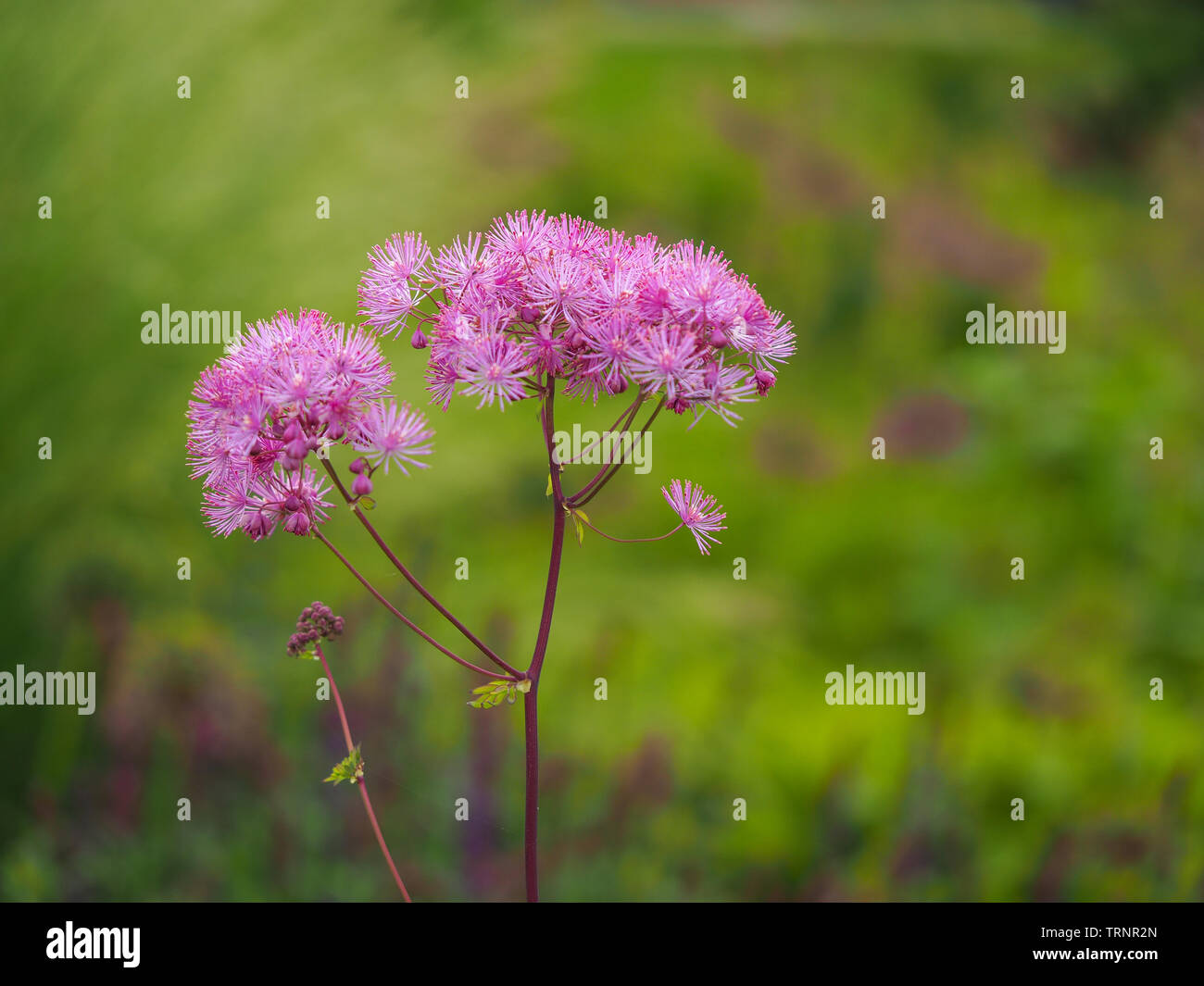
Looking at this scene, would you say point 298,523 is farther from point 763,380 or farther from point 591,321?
point 763,380

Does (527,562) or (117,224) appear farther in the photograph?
(527,562)

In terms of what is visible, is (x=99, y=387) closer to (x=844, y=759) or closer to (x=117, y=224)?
(x=117, y=224)

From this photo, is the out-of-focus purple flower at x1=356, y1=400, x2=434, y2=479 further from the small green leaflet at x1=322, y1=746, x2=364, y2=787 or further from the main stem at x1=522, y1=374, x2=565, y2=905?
the small green leaflet at x1=322, y1=746, x2=364, y2=787

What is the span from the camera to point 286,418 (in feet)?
2.71

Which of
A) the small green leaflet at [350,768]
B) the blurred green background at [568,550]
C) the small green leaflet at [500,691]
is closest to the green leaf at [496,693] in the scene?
the small green leaflet at [500,691]

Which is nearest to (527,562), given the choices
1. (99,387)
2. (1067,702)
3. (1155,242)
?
(99,387)

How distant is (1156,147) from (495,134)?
256cm

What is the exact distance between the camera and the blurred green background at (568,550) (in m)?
1.84

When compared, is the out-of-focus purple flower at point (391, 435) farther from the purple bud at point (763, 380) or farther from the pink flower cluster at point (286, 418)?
the purple bud at point (763, 380)

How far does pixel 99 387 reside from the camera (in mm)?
A: 2160

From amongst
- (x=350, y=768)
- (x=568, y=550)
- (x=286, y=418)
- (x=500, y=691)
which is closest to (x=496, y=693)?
(x=500, y=691)

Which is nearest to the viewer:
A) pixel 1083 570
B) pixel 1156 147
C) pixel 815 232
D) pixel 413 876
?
pixel 413 876

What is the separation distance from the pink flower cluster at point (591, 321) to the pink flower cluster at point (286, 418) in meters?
0.05
